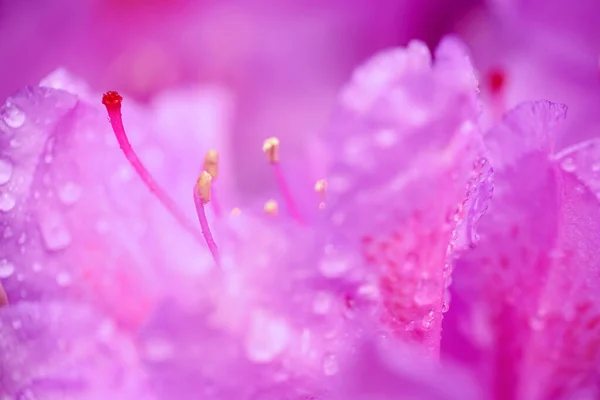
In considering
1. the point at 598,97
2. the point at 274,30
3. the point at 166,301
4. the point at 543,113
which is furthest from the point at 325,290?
the point at 274,30

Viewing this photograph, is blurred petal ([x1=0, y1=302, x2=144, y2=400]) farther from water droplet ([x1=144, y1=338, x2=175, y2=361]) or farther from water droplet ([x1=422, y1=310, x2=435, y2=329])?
water droplet ([x1=422, y1=310, x2=435, y2=329])

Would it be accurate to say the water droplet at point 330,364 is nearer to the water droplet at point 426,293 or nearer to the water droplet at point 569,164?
the water droplet at point 426,293

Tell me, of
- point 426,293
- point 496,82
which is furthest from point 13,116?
point 496,82

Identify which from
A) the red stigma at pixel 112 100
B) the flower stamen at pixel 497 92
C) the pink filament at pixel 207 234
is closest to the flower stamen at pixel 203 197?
the pink filament at pixel 207 234

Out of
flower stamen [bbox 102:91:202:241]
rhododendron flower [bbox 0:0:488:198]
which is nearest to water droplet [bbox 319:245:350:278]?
flower stamen [bbox 102:91:202:241]

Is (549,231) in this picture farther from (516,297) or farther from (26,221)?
(26,221)

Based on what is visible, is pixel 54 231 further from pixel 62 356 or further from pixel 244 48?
pixel 244 48
